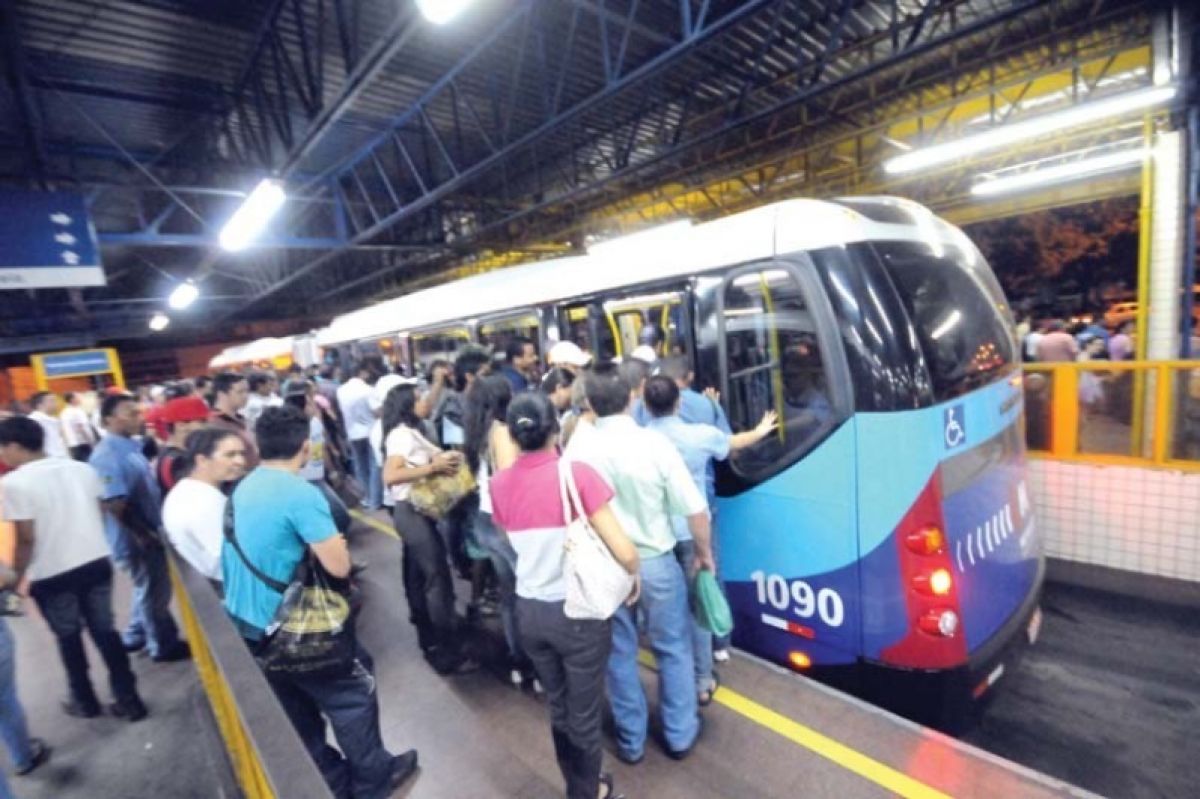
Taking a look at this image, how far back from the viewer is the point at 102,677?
12.2ft

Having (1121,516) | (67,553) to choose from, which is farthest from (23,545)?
(1121,516)

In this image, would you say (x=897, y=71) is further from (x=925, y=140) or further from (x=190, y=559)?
(x=190, y=559)

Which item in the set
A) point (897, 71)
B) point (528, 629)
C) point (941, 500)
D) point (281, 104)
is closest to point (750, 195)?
point (897, 71)

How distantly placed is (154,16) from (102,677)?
5.52 m

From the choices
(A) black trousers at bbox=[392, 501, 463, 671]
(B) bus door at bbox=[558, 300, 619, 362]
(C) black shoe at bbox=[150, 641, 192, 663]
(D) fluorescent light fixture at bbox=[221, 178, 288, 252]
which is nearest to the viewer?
(A) black trousers at bbox=[392, 501, 463, 671]

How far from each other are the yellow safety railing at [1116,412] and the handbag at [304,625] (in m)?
5.14

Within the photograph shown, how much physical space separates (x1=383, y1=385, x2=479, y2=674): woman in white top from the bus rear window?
8.15 ft

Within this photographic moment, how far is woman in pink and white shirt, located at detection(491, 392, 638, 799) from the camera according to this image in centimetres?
209

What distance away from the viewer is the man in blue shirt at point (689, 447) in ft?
8.77

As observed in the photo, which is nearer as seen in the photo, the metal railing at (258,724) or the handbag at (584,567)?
the metal railing at (258,724)

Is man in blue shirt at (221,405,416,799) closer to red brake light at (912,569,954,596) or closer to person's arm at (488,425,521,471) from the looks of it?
person's arm at (488,425,521,471)

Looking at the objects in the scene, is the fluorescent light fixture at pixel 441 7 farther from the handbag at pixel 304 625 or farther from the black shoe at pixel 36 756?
the black shoe at pixel 36 756

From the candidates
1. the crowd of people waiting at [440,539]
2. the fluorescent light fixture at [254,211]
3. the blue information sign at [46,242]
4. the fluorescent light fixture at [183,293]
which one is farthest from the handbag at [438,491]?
the fluorescent light fixture at [183,293]

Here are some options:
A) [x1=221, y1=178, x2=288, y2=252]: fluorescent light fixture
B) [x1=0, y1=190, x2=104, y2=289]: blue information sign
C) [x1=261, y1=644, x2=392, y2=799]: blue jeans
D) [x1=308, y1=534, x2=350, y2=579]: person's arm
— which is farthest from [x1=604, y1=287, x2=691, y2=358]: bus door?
[x1=0, y1=190, x2=104, y2=289]: blue information sign
